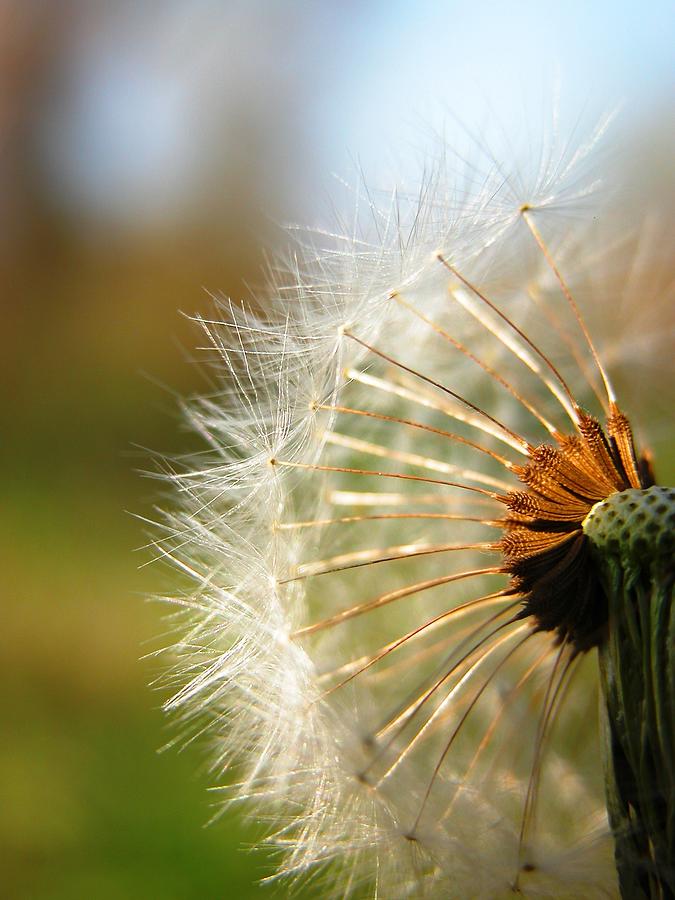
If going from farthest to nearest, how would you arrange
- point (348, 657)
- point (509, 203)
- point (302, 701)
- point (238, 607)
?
point (348, 657)
point (509, 203)
point (238, 607)
point (302, 701)

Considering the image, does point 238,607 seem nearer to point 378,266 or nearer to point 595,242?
point 378,266

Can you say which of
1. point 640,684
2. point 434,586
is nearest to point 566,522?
point 640,684

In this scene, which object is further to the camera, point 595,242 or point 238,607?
point 595,242

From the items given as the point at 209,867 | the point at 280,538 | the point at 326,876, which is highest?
the point at 280,538

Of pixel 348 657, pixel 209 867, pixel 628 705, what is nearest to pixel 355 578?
pixel 348 657

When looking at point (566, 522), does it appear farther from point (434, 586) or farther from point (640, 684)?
point (434, 586)
